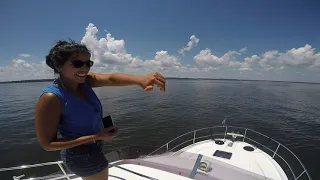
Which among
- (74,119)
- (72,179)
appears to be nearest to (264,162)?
(72,179)

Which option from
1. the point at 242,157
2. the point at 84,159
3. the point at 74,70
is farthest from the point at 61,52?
the point at 242,157

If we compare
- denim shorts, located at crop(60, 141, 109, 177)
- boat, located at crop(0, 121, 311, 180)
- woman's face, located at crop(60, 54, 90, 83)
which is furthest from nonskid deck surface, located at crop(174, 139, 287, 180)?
woman's face, located at crop(60, 54, 90, 83)

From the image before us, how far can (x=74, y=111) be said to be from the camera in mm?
1842

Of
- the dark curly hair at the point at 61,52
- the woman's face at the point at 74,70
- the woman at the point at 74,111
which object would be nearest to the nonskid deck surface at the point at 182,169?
the woman at the point at 74,111

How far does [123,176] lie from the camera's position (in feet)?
15.0

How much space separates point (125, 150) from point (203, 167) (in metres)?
2.70

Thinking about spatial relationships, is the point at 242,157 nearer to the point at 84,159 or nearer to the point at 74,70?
the point at 84,159

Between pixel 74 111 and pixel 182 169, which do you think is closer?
pixel 74 111

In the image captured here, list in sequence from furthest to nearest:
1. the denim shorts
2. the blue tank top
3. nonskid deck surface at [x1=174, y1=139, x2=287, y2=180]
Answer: nonskid deck surface at [x1=174, y1=139, x2=287, y2=180] < the denim shorts < the blue tank top

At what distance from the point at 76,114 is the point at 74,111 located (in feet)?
0.13

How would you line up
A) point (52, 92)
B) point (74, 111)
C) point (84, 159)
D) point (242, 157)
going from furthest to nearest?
point (242, 157)
point (84, 159)
point (74, 111)
point (52, 92)

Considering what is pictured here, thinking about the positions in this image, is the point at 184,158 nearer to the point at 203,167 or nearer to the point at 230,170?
the point at 203,167

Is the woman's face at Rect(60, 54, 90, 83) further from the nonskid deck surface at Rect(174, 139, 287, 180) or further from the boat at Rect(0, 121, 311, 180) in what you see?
the nonskid deck surface at Rect(174, 139, 287, 180)

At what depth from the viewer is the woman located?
5.48ft
